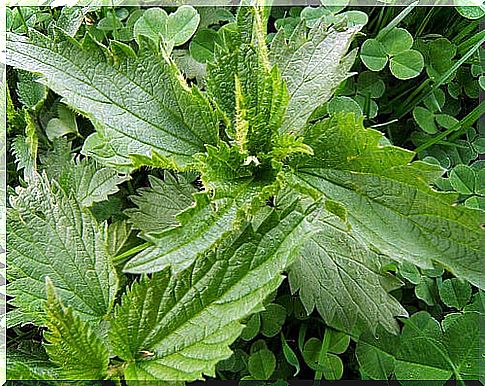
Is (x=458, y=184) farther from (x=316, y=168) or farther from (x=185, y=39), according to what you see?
(x=185, y=39)

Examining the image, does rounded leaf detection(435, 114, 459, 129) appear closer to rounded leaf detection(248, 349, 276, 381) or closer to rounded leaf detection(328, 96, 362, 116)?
rounded leaf detection(328, 96, 362, 116)

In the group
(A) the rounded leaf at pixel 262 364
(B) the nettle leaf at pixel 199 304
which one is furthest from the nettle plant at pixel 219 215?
(A) the rounded leaf at pixel 262 364

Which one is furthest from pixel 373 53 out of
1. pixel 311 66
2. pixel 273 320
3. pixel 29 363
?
pixel 29 363

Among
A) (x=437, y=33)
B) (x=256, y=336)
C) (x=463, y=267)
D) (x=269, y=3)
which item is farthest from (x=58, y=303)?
(x=437, y=33)

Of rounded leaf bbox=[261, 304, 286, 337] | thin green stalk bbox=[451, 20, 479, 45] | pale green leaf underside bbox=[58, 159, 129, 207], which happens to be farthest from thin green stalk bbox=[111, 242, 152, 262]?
thin green stalk bbox=[451, 20, 479, 45]

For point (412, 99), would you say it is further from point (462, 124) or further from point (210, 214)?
point (210, 214)
